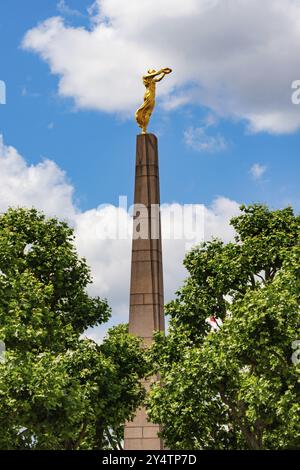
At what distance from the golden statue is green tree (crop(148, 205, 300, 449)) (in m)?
8.74

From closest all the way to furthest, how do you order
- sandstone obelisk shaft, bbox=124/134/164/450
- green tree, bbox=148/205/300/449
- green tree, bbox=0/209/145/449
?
green tree, bbox=0/209/145/449 → green tree, bbox=148/205/300/449 → sandstone obelisk shaft, bbox=124/134/164/450

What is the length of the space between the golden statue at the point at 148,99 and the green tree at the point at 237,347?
874 cm

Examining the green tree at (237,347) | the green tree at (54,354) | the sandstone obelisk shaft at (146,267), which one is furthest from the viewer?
the sandstone obelisk shaft at (146,267)

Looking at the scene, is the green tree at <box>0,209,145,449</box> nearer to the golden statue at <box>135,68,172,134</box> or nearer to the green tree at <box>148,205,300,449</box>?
the green tree at <box>148,205,300,449</box>

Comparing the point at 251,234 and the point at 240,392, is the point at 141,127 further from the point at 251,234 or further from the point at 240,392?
the point at 240,392

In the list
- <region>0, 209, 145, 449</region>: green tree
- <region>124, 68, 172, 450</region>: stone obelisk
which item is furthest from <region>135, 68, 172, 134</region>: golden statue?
<region>0, 209, 145, 449</region>: green tree

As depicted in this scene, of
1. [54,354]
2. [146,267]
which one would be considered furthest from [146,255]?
[54,354]

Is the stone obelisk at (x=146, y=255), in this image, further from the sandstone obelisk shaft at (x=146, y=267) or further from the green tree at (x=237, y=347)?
the green tree at (x=237, y=347)

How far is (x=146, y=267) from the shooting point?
5159 centimetres

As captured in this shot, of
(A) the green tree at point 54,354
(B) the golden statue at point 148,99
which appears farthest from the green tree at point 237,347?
(B) the golden statue at point 148,99

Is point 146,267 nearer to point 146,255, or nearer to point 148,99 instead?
point 146,255

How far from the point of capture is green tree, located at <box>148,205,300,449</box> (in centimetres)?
3841

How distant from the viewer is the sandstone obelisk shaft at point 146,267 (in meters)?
49.5
